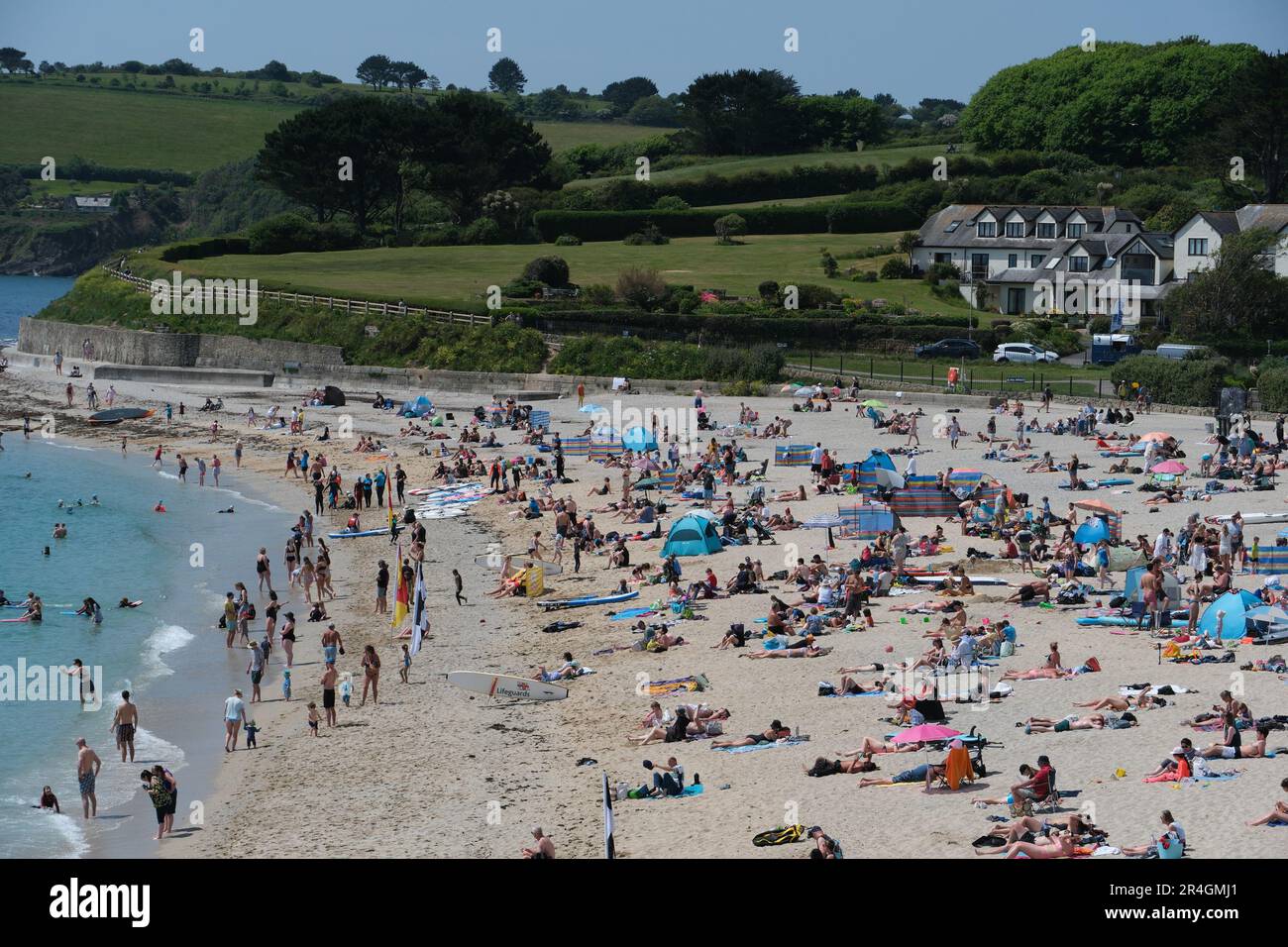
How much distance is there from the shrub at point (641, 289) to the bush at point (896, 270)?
12512 millimetres

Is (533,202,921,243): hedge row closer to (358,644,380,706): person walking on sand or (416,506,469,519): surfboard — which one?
(416,506,469,519): surfboard

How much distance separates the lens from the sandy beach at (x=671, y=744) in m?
15.0

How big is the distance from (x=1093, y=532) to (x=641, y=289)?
123 ft

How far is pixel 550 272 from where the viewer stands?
67.2 meters

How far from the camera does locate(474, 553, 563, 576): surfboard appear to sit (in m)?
29.0

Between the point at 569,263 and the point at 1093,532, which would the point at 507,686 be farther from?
the point at 569,263

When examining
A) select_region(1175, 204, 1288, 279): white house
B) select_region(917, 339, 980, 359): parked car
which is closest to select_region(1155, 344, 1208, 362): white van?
select_region(917, 339, 980, 359): parked car

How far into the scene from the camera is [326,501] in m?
39.2

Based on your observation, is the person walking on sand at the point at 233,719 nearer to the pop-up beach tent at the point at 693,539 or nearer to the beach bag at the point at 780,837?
the beach bag at the point at 780,837

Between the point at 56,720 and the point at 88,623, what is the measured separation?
6.02 metres

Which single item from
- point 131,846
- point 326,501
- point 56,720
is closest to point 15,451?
point 326,501

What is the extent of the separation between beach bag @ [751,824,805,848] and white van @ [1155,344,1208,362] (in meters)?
35.7

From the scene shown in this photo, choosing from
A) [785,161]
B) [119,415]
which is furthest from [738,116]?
[119,415]
